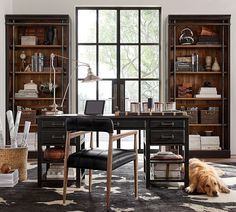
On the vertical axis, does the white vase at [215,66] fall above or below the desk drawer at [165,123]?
above

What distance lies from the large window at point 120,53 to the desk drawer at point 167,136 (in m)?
2.86

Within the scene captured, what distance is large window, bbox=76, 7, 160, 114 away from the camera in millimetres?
7402

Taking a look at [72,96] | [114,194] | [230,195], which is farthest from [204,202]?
[72,96]

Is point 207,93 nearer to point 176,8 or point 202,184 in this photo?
point 176,8

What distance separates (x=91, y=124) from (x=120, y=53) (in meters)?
3.84

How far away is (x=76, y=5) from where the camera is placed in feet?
23.7

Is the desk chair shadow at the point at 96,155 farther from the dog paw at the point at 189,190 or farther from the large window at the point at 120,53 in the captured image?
the large window at the point at 120,53

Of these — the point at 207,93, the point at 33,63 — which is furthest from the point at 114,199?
the point at 33,63

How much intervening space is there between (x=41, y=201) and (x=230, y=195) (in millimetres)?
1839

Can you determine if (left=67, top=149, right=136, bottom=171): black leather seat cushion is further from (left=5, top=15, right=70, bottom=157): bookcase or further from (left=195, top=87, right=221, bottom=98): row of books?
(left=195, top=87, right=221, bottom=98): row of books

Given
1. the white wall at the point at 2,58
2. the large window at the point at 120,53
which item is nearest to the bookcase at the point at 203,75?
the large window at the point at 120,53

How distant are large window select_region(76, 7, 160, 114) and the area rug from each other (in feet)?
8.92

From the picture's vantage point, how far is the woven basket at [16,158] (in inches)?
195

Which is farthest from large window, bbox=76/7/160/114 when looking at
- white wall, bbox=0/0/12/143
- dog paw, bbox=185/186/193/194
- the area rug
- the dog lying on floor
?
dog paw, bbox=185/186/193/194
